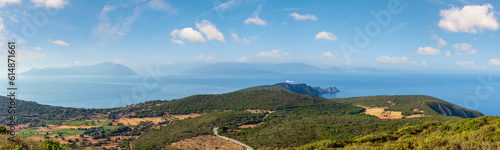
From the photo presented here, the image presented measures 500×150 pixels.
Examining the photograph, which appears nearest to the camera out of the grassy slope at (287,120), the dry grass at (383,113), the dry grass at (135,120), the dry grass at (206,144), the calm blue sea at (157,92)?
the dry grass at (206,144)

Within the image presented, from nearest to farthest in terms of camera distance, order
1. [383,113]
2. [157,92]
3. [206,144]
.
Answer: [206,144]
[383,113]
[157,92]

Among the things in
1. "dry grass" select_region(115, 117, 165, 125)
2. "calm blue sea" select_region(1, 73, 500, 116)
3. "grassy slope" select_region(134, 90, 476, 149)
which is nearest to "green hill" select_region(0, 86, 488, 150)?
"grassy slope" select_region(134, 90, 476, 149)

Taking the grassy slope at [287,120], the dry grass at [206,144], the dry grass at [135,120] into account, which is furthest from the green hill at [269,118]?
the dry grass at [135,120]

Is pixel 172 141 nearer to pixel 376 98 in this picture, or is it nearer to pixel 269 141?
pixel 269 141

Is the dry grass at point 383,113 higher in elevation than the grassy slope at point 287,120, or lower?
lower

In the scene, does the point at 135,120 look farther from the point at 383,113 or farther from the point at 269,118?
the point at 383,113

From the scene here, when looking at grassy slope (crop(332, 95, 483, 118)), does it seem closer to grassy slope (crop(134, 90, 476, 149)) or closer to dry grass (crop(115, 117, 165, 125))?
grassy slope (crop(134, 90, 476, 149))

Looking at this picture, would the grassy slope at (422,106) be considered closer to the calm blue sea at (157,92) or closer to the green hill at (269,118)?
the green hill at (269,118)

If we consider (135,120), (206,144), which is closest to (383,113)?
(206,144)
